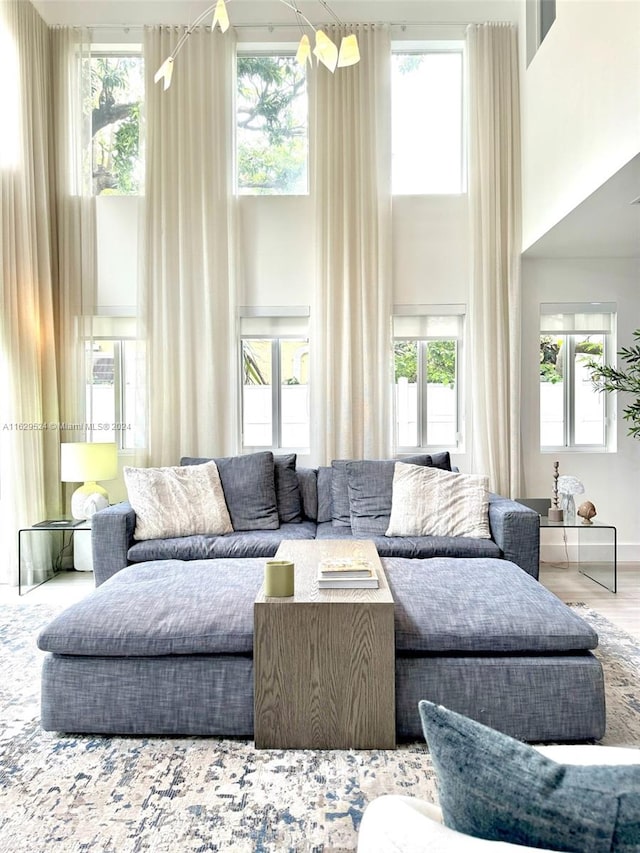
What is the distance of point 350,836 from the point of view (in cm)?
169

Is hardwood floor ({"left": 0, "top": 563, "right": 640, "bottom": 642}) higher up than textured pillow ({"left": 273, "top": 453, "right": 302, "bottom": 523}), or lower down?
lower down

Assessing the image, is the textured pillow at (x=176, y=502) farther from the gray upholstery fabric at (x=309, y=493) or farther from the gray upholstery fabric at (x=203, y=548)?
the gray upholstery fabric at (x=309, y=493)

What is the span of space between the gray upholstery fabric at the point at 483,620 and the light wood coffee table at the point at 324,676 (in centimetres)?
14

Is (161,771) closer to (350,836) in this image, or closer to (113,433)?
(350,836)

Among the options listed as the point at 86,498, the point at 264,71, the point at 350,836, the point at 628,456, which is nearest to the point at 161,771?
the point at 350,836

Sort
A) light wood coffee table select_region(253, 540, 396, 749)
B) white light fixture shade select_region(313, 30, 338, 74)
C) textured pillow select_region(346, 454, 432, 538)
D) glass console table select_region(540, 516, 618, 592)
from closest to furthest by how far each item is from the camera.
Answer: light wood coffee table select_region(253, 540, 396, 749)
white light fixture shade select_region(313, 30, 338, 74)
textured pillow select_region(346, 454, 432, 538)
glass console table select_region(540, 516, 618, 592)

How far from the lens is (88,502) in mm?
4266

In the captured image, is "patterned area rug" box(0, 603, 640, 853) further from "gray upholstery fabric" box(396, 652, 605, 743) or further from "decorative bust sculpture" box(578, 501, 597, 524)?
"decorative bust sculpture" box(578, 501, 597, 524)

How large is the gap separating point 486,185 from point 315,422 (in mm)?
2171

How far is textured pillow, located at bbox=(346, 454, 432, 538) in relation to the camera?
3.85 meters

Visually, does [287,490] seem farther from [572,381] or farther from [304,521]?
[572,381]

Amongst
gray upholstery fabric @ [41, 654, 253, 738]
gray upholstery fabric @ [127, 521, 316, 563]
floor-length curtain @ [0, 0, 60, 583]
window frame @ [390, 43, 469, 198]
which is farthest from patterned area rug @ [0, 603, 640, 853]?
window frame @ [390, 43, 469, 198]

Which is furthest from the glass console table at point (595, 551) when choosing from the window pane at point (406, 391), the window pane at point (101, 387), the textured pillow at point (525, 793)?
the textured pillow at point (525, 793)

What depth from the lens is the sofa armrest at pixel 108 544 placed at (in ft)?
11.7
